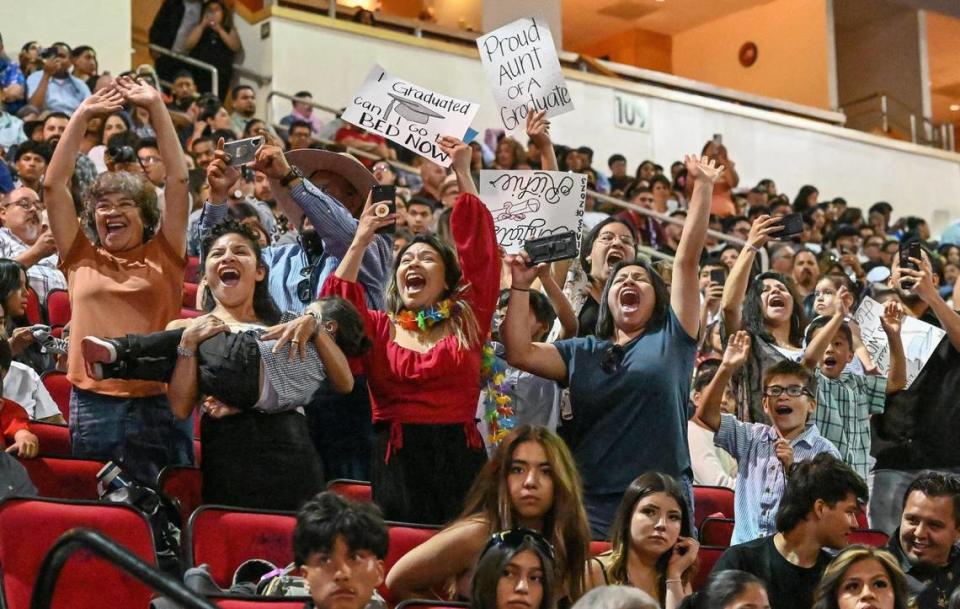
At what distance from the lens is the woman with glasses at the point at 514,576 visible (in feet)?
10.5

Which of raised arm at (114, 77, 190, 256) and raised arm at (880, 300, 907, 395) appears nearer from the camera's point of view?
raised arm at (114, 77, 190, 256)

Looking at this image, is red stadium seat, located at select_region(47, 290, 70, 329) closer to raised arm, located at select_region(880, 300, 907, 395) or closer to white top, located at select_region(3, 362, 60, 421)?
white top, located at select_region(3, 362, 60, 421)

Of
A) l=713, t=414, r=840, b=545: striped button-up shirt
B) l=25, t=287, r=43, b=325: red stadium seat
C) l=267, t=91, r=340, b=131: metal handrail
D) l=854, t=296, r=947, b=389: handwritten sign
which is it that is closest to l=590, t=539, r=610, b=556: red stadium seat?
l=713, t=414, r=840, b=545: striped button-up shirt

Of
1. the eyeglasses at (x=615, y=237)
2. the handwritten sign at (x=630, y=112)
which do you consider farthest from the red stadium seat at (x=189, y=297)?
the handwritten sign at (x=630, y=112)

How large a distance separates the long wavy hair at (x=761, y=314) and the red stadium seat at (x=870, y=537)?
97 cm

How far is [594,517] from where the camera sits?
4.10 metres

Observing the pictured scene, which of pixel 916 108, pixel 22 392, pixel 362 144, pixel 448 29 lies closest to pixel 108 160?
pixel 22 392

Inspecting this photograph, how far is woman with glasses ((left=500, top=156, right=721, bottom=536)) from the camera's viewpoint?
13.4 ft

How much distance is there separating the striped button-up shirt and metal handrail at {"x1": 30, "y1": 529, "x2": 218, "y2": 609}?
2.39 m

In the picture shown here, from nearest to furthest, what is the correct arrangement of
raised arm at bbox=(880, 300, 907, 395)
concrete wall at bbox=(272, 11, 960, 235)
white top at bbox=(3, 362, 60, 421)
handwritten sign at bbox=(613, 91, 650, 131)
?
1. white top at bbox=(3, 362, 60, 421)
2. raised arm at bbox=(880, 300, 907, 395)
3. concrete wall at bbox=(272, 11, 960, 235)
4. handwritten sign at bbox=(613, 91, 650, 131)

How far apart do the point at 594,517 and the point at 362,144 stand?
22.3 feet

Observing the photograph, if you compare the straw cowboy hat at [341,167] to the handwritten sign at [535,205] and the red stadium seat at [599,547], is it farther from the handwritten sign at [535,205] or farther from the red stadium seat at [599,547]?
the red stadium seat at [599,547]

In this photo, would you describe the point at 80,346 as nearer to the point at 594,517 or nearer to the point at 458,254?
the point at 458,254

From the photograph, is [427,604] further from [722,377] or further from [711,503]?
[711,503]
